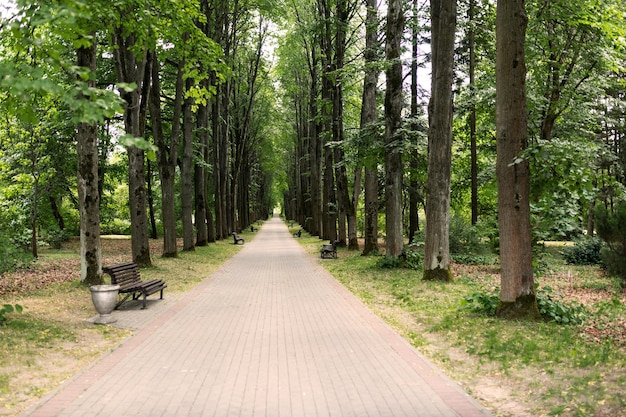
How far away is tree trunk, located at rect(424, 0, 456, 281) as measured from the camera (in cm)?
1297

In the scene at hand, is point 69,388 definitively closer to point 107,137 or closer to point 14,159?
point 14,159

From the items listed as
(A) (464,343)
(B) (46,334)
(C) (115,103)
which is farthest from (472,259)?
(C) (115,103)

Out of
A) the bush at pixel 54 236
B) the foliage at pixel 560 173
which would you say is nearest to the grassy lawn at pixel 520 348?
the foliage at pixel 560 173

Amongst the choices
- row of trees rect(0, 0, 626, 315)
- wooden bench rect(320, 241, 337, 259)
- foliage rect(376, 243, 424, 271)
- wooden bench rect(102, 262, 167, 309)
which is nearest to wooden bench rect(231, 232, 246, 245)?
row of trees rect(0, 0, 626, 315)

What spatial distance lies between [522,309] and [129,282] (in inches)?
320

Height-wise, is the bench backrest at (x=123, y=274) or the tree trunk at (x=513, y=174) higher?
the tree trunk at (x=513, y=174)

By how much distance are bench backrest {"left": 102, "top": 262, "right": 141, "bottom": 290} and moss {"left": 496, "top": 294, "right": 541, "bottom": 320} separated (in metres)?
7.41

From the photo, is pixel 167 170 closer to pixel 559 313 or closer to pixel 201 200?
pixel 201 200

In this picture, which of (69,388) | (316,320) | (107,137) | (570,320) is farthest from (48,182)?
(570,320)

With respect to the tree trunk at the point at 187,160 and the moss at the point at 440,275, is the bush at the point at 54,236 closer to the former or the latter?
the tree trunk at the point at 187,160

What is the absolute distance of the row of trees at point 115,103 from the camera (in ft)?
17.3

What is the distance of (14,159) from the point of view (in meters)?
19.9

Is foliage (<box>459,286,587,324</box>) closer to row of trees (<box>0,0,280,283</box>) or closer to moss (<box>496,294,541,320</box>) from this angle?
moss (<box>496,294,541,320</box>)

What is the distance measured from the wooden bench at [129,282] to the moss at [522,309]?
7049 mm
